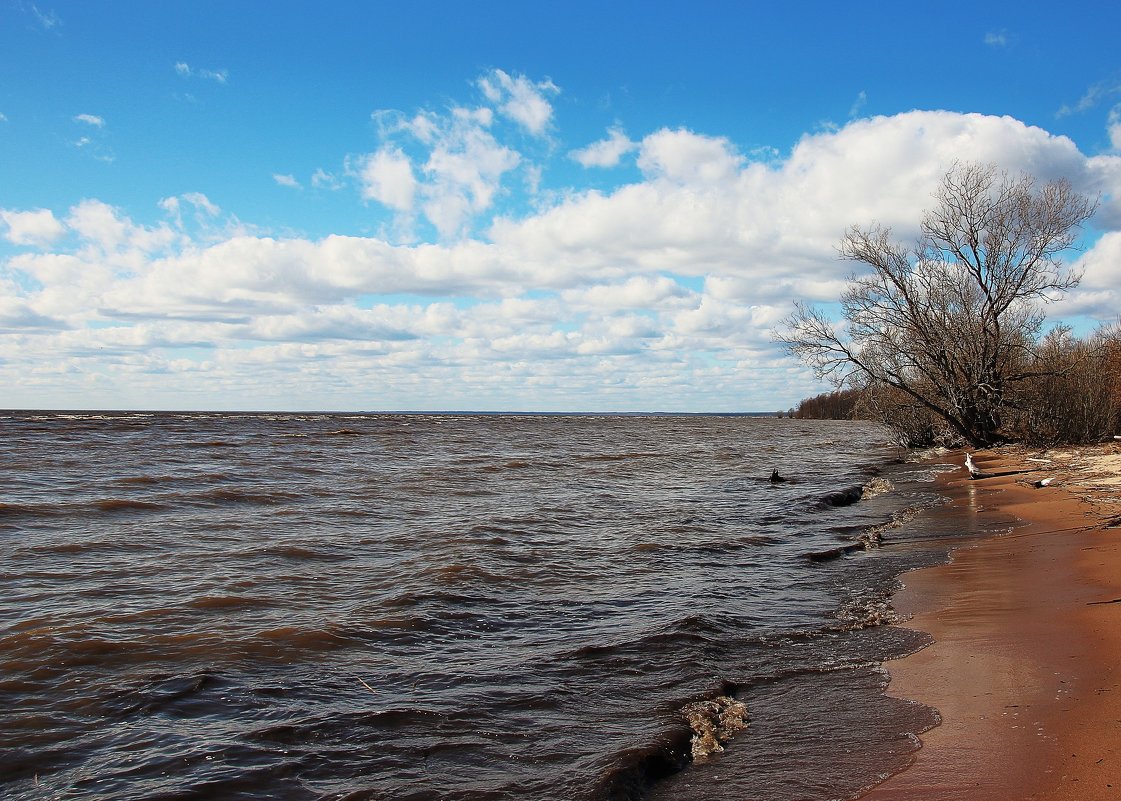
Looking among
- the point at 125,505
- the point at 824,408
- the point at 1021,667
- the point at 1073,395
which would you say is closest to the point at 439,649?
the point at 1021,667

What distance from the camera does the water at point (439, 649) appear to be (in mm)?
4488

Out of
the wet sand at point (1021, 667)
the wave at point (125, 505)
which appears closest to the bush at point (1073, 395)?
the wet sand at point (1021, 667)

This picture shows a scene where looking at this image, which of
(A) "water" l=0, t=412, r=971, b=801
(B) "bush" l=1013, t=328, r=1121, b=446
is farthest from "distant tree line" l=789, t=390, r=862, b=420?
(A) "water" l=0, t=412, r=971, b=801

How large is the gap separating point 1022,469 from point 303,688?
20532 mm

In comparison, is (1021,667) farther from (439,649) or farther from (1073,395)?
(1073,395)

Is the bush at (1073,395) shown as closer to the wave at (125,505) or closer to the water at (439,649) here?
the water at (439,649)

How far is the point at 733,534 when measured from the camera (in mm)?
13578

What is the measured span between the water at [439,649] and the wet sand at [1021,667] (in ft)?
0.95

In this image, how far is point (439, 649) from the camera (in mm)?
6949

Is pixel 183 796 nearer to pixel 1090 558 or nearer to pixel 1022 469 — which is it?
pixel 1090 558

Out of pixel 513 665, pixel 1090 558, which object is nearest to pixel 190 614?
pixel 513 665

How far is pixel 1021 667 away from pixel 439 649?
4938 mm

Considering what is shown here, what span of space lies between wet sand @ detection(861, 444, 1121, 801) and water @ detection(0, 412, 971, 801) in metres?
0.29

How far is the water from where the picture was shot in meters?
4.49
